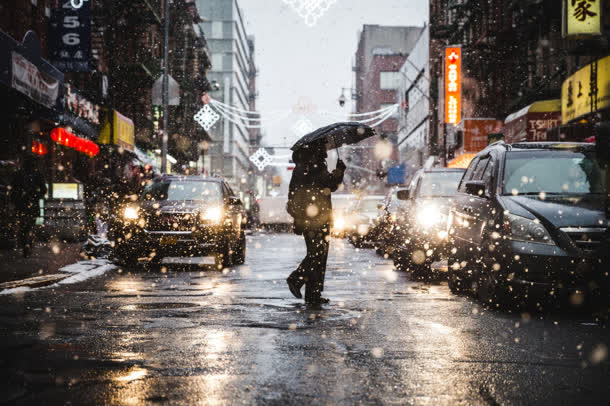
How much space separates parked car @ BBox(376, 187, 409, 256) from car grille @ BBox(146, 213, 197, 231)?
12.2ft

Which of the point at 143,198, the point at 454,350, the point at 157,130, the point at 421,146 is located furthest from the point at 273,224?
the point at 454,350

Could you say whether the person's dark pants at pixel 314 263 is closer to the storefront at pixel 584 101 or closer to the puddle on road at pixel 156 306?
the puddle on road at pixel 156 306

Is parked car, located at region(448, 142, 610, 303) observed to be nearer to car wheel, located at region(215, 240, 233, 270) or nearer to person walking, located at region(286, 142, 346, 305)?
person walking, located at region(286, 142, 346, 305)

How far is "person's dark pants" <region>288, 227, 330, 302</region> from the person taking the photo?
31.5ft

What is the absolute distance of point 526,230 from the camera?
8.78 meters

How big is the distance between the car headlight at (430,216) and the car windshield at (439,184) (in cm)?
69

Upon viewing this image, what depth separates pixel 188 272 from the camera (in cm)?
1516

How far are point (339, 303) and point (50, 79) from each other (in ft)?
39.4

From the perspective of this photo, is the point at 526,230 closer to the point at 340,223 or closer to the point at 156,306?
the point at 156,306

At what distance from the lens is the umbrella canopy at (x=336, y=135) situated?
9633mm

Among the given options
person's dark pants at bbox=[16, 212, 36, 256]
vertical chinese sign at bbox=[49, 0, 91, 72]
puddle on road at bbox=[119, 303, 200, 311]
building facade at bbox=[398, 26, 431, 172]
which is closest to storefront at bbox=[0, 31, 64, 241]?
person's dark pants at bbox=[16, 212, 36, 256]

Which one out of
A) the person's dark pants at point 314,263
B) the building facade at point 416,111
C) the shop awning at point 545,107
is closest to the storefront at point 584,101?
the shop awning at point 545,107

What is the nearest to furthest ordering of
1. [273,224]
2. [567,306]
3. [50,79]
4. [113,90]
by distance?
[567,306] → [50,79] → [113,90] → [273,224]

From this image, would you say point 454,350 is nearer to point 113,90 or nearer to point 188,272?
point 188,272
